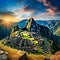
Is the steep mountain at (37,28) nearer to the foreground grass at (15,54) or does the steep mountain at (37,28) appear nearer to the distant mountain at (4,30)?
the distant mountain at (4,30)

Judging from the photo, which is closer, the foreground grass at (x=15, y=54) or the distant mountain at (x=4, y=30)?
the foreground grass at (x=15, y=54)

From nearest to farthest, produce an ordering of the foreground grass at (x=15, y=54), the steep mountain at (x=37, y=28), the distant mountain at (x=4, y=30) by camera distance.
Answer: the foreground grass at (x=15, y=54) < the distant mountain at (x=4, y=30) < the steep mountain at (x=37, y=28)

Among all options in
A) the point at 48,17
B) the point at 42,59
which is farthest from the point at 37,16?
the point at 42,59

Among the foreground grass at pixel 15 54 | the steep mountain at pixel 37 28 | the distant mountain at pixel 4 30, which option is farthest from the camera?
the steep mountain at pixel 37 28

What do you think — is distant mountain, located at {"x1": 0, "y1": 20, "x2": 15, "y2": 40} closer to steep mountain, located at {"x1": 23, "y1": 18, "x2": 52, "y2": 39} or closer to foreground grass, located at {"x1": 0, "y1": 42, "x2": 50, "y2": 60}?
foreground grass, located at {"x1": 0, "y1": 42, "x2": 50, "y2": 60}

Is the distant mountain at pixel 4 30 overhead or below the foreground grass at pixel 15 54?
overhead

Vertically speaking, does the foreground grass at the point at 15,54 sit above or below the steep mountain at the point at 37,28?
below

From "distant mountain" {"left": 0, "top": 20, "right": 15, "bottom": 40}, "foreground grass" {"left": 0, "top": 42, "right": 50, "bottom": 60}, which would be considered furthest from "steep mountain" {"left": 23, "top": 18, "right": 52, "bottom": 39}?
"foreground grass" {"left": 0, "top": 42, "right": 50, "bottom": 60}

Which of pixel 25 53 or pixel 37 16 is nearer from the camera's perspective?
pixel 25 53

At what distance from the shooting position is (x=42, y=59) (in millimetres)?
6301

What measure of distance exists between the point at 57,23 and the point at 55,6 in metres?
0.52

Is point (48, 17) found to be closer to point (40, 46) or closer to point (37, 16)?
point (37, 16)

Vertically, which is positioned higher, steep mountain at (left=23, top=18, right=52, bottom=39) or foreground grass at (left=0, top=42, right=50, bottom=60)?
steep mountain at (left=23, top=18, right=52, bottom=39)

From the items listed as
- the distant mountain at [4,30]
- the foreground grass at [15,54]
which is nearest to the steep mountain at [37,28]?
the distant mountain at [4,30]
